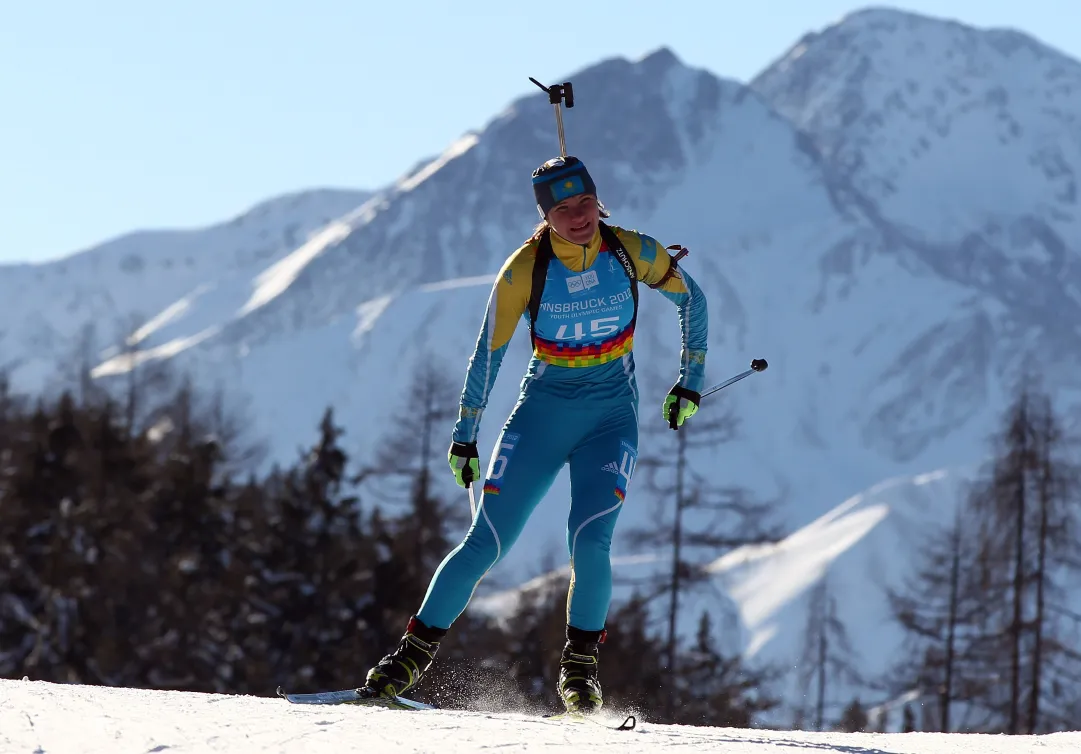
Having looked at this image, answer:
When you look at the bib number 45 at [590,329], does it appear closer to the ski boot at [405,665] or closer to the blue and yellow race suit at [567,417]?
the blue and yellow race suit at [567,417]

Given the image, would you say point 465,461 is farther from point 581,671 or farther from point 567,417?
point 581,671

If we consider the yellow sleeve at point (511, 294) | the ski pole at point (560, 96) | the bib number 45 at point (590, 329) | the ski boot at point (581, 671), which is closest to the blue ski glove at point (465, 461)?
the yellow sleeve at point (511, 294)

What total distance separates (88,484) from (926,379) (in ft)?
524

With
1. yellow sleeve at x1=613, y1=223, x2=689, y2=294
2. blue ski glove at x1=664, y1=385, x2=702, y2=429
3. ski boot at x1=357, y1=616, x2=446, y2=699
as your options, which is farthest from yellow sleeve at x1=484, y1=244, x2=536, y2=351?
ski boot at x1=357, y1=616, x2=446, y2=699

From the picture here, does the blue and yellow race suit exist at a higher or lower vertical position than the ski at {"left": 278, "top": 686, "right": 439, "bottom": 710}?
higher

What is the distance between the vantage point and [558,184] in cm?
739

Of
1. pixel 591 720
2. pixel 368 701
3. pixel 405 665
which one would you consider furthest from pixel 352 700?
pixel 591 720

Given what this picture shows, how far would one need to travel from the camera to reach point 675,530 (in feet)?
94.6

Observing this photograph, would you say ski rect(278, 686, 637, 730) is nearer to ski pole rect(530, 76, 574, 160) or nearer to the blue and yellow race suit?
the blue and yellow race suit

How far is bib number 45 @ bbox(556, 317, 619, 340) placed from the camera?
7.42 m

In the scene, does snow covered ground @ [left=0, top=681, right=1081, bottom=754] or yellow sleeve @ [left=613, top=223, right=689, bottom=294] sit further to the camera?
yellow sleeve @ [left=613, top=223, right=689, bottom=294]

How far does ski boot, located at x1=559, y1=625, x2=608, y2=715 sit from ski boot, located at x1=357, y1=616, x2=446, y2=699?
2.10 ft

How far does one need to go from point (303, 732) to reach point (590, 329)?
258cm

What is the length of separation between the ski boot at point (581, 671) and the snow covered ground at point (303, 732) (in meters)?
0.28
